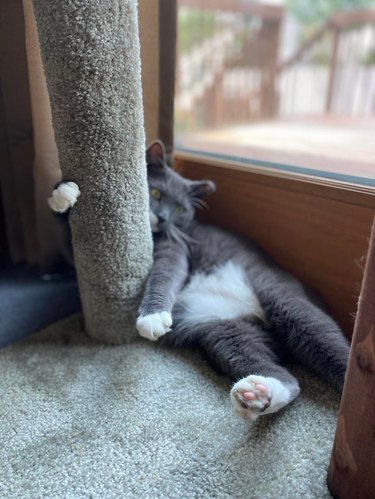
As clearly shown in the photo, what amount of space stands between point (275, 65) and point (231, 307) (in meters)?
2.72

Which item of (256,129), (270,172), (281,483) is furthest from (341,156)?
(281,483)

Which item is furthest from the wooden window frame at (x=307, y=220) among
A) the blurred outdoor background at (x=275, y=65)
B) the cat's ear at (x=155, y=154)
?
the blurred outdoor background at (x=275, y=65)

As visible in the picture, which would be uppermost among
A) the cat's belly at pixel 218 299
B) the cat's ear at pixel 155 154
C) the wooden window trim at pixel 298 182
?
the cat's ear at pixel 155 154

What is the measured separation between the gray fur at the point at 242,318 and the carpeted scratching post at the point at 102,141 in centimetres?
11

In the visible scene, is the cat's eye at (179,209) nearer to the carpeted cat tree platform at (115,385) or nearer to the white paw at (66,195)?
the carpeted cat tree platform at (115,385)

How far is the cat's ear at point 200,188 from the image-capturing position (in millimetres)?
1211

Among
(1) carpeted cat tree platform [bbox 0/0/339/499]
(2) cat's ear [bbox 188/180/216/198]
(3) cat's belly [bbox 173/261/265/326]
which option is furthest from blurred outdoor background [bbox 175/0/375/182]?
(1) carpeted cat tree platform [bbox 0/0/339/499]

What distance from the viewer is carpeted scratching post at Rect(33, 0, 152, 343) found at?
0.79 meters

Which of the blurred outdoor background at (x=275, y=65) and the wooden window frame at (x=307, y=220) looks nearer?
the wooden window frame at (x=307, y=220)

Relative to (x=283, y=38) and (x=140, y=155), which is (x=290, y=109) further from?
(x=140, y=155)

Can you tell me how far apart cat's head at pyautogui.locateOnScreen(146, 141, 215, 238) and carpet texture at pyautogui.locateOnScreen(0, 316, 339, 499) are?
0.36 meters

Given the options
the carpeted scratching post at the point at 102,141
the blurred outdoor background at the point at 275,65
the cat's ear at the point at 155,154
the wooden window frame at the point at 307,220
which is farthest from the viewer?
the blurred outdoor background at the point at 275,65

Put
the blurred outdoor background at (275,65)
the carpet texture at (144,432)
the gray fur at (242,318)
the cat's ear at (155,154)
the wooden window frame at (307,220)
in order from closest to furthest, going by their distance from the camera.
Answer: the carpet texture at (144,432), the gray fur at (242,318), the wooden window frame at (307,220), the cat's ear at (155,154), the blurred outdoor background at (275,65)

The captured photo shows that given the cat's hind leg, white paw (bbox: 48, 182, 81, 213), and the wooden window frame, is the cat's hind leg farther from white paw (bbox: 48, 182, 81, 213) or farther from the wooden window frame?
white paw (bbox: 48, 182, 81, 213)
